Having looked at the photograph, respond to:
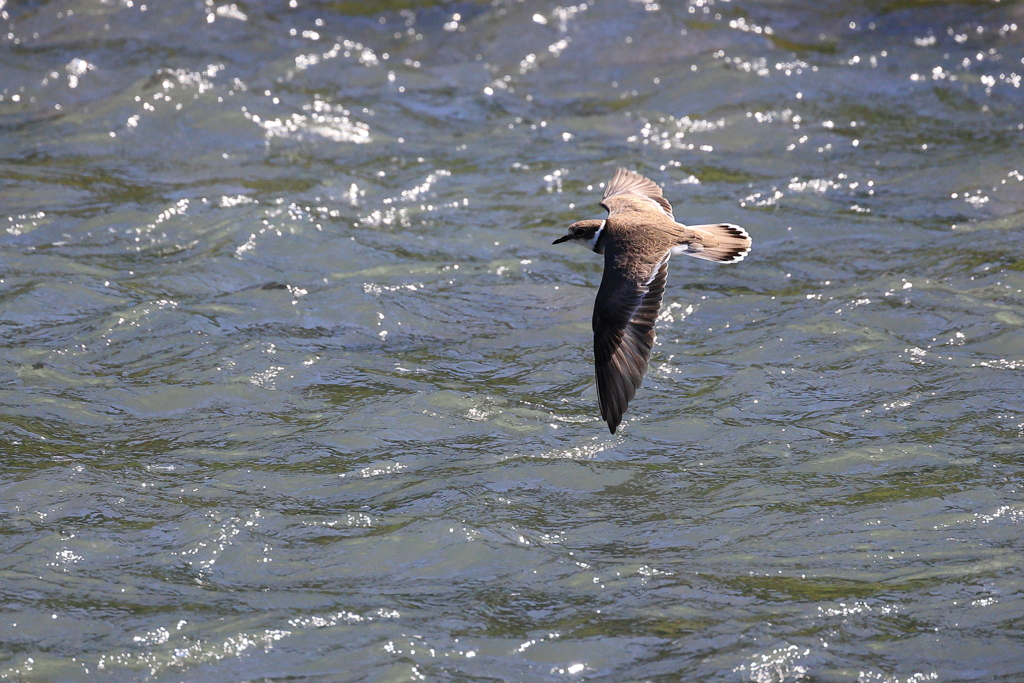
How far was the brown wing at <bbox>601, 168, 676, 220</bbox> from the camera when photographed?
22.8ft

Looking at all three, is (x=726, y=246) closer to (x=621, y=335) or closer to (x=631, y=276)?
(x=631, y=276)

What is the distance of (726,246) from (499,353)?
1.61m

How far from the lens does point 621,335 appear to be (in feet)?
17.0

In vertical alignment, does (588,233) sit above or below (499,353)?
above

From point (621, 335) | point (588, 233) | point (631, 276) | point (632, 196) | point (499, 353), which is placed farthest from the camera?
point (632, 196)

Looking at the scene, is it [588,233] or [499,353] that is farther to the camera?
[499,353]

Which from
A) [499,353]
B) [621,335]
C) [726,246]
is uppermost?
[726,246]

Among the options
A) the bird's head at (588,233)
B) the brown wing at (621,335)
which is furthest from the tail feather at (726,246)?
the bird's head at (588,233)

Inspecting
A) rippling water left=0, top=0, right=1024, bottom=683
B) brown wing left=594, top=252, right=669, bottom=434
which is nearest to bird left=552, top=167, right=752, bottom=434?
brown wing left=594, top=252, right=669, bottom=434

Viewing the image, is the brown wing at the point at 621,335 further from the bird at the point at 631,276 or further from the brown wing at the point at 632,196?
the brown wing at the point at 632,196

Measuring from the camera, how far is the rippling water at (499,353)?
4.27m

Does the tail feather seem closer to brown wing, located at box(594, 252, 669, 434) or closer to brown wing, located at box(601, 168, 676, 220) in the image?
brown wing, located at box(594, 252, 669, 434)

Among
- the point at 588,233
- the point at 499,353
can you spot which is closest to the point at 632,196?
the point at 588,233

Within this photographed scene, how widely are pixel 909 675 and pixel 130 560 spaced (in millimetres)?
3147
